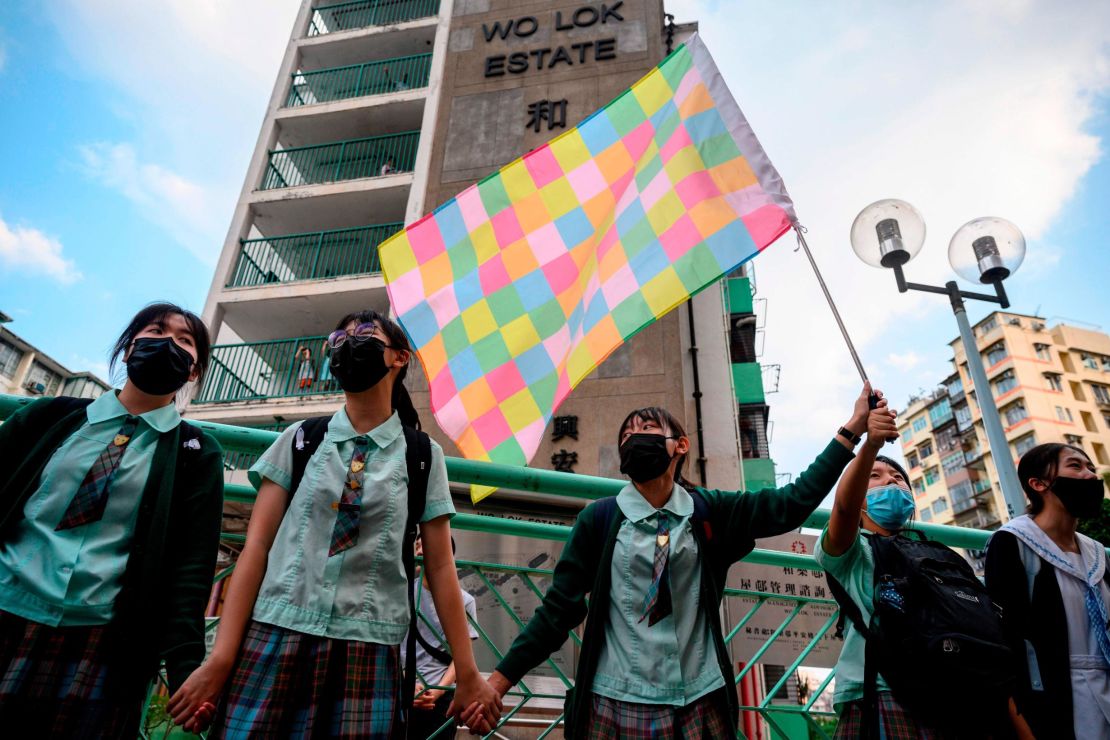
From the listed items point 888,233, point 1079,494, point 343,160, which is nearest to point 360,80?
point 343,160

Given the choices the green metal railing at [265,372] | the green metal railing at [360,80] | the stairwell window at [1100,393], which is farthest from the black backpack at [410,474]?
the stairwell window at [1100,393]

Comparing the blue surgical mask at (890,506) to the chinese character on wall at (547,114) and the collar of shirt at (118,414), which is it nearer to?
the collar of shirt at (118,414)

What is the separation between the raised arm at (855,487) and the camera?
1.95m

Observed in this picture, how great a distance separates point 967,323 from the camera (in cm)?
648

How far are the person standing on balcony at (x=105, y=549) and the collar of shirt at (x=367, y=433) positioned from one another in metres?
0.34

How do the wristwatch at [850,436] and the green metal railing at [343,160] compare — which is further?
the green metal railing at [343,160]

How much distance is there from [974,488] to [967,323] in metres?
51.4

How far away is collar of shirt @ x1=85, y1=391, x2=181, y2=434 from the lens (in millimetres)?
1841

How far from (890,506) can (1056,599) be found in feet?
2.15

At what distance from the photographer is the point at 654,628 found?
1.86 meters

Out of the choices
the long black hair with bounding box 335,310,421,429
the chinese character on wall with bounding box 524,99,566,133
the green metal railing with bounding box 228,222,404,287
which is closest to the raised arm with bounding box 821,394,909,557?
the long black hair with bounding box 335,310,421,429

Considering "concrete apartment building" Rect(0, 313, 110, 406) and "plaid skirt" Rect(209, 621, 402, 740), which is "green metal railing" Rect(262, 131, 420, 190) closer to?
"plaid skirt" Rect(209, 621, 402, 740)

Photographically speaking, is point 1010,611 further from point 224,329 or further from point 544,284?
point 224,329

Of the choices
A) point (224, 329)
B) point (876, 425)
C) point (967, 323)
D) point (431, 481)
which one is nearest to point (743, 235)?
point (876, 425)
